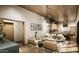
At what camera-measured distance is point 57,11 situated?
2.44 meters

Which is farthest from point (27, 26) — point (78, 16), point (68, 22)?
point (78, 16)

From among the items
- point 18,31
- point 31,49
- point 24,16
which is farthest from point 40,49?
point 24,16

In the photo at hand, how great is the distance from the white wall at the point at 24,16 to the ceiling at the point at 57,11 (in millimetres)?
99

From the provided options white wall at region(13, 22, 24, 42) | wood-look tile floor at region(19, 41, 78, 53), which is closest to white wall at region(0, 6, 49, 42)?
white wall at region(13, 22, 24, 42)

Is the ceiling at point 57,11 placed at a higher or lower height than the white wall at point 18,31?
higher

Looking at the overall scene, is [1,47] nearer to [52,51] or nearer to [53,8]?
[52,51]

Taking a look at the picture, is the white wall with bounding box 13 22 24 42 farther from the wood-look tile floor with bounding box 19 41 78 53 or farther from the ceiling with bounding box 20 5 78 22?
the ceiling with bounding box 20 5 78 22

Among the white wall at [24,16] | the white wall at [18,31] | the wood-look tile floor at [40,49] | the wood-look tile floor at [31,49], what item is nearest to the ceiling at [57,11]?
the white wall at [24,16]

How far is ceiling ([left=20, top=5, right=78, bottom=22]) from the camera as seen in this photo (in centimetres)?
240

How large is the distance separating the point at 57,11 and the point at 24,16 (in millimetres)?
658

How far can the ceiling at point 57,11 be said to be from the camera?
2.40m

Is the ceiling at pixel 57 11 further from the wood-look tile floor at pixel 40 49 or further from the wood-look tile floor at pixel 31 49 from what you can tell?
the wood-look tile floor at pixel 31 49
